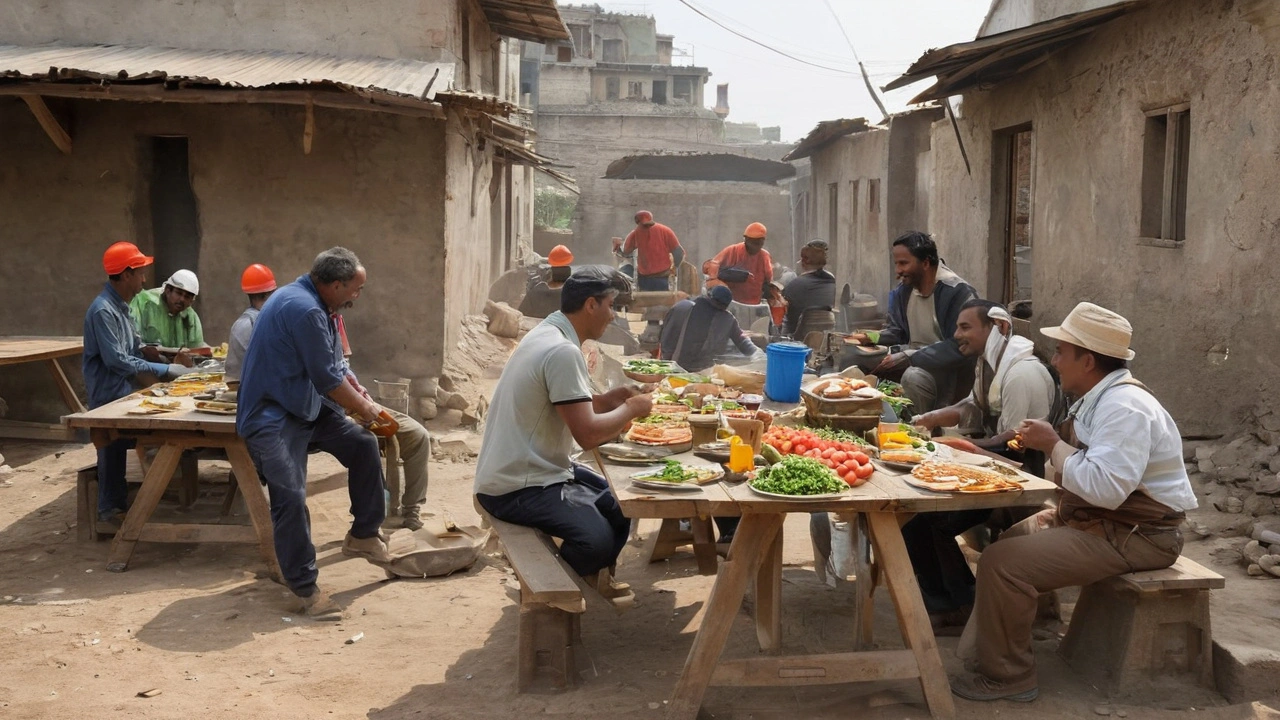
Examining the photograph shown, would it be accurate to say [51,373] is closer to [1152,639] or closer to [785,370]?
[785,370]

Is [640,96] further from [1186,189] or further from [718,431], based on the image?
[718,431]

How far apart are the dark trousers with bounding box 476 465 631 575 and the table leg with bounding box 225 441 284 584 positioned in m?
2.03

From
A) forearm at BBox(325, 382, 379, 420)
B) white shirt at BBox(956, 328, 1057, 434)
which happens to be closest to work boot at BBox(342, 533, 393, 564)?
forearm at BBox(325, 382, 379, 420)

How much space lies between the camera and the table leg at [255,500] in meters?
6.55

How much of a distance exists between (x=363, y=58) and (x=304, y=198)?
5.54 feet

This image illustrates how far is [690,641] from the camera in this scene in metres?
5.56

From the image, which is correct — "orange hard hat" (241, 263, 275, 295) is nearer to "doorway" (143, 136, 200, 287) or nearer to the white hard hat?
the white hard hat

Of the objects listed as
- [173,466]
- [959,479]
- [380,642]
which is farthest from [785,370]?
[173,466]

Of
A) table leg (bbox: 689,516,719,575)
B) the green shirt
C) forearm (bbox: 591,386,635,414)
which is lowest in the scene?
table leg (bbox: 689,516,719,575)

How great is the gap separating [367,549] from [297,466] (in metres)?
0.80

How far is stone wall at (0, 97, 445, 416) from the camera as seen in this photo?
10.6 m

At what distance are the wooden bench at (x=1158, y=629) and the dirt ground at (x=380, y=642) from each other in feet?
0.36

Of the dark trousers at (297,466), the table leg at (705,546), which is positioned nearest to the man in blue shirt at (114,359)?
the dark trousers at (297,466)

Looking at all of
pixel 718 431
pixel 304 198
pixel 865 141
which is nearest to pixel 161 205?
pixel 304 198
